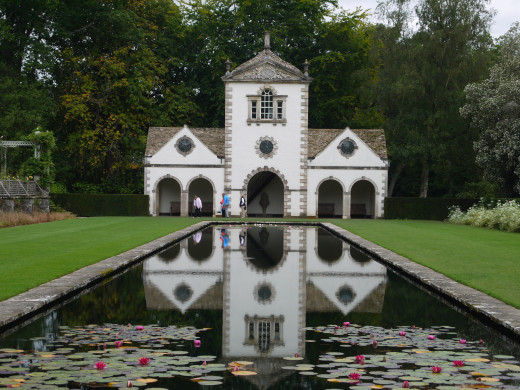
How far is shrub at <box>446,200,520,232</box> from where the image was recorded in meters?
29.2

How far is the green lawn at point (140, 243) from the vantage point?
11766mm

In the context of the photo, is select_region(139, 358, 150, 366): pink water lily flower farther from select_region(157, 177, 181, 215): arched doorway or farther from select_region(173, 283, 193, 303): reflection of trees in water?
select_region(157, 177, 181, 215): arched doorway

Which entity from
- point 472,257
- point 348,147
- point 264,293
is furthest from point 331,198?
point 264,293

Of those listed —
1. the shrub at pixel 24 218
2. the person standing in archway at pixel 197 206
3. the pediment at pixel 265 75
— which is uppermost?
the pediment at pixel 265 75

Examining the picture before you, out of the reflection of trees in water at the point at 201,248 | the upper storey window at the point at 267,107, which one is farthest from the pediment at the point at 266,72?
the reflection of trees in water at the point at 201,248

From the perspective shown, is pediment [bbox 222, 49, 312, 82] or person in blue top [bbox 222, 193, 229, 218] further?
pediment [bbox 222, 49, 312, 82]

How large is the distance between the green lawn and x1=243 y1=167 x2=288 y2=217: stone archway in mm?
19354

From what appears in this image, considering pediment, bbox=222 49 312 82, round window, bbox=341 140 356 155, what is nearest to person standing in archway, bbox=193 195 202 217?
pediment, bbox=222 49 312 82

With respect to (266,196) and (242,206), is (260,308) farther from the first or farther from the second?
(266,196)

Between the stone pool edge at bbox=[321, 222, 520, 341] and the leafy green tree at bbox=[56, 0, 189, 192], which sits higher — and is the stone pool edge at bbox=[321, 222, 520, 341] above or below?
below

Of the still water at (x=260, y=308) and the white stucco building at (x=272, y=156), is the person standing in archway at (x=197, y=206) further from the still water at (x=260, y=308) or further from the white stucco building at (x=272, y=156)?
the still water at (x=260, y=308)

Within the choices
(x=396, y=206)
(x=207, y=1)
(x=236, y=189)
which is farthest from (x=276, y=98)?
(x=207, y=1)

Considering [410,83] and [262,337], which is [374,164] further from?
[262,337]

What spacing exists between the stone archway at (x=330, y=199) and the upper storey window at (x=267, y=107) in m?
6.20
